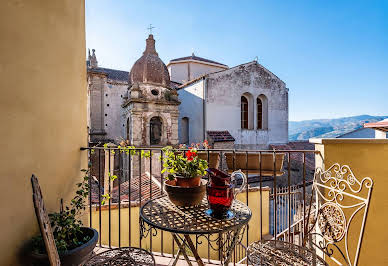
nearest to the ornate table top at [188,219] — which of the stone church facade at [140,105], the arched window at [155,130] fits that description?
the stone church facade at [140,105]

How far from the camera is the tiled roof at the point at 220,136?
947cm

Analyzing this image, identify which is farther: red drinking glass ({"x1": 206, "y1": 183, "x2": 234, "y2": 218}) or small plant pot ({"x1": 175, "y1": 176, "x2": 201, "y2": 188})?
small plant pot ({"x1": 175, "y1": 176, "x2": 201, "y2": 188})

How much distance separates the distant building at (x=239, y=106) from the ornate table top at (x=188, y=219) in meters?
8.51

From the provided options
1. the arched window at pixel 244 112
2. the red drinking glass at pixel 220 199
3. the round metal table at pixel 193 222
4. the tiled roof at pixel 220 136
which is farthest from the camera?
the arched window at pixel 244 112

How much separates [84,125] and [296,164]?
10.3 metres

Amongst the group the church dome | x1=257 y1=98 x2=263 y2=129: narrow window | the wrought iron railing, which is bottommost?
the wrought iron railing

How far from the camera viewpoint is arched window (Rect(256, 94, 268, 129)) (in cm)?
1192

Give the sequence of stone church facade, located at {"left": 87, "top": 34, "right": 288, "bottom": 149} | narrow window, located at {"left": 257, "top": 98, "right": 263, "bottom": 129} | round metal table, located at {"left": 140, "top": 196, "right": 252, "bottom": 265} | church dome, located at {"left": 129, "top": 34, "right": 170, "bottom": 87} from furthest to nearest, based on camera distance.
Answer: narrow window, located at {"left": 257, "top": 98, "right": 263, "bottom": 129}, church dome, located at {"left": 129, "top": 34, "right": 170, "bottom": 87}, stone church facade, located at {"left": 87, "top": 34, "right": 288, "bottom": 149}, round metal table, located at {"left": 140, "top": 196, "right": 252, "bottom": 265}

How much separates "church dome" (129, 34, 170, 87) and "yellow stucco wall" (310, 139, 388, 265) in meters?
9.20

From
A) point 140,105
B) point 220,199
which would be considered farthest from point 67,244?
point 140,105

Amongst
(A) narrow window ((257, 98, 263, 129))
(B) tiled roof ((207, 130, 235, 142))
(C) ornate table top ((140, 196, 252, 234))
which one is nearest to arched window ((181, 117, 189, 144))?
(B) tiled roof ((207, 130, 235, 142))

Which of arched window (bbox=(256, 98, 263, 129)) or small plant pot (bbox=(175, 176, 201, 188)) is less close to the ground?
arched window (bbox=(256, 98, 263, 129))

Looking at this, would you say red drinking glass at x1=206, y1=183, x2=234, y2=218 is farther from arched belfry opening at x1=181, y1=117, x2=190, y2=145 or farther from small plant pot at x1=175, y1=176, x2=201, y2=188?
arched belfry opening at x1=181, y1=117, x2=190, y2=145

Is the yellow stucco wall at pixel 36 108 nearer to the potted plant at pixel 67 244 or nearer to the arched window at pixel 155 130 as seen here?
the potted plant at pixel 67 244
